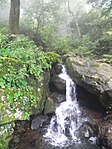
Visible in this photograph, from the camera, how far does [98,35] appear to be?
1442 cm

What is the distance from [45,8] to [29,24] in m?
2.31

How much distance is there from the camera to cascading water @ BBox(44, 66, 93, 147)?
6711mm

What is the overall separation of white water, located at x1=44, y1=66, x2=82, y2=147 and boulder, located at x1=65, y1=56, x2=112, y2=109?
1.02 meters

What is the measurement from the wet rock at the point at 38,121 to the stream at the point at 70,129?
1.12 ft

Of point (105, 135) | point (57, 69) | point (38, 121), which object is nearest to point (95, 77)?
point (105, 135)

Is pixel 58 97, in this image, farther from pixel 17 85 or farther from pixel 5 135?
pixel 5 135

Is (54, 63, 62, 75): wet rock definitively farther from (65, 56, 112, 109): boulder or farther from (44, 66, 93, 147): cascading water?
(44, 66, 93, 147): cascading water

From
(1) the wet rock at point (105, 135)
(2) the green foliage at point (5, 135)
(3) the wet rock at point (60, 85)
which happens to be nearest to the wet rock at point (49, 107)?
(3) the wet rock at point (60, 85)

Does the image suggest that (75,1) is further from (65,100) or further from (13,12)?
(65,100)

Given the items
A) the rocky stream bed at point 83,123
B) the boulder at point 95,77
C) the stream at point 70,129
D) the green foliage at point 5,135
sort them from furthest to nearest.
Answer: the boulder at point 95,77 < the stream at point 70,129 < the rocky stream bed at point 83,123 < the green foliage at point 5,135

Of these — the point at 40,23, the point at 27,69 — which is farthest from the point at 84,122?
the point at 40,23

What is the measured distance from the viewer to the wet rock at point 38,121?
22.6ft

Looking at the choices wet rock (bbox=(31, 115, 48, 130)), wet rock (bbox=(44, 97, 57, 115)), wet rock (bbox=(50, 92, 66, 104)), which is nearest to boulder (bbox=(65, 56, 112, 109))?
wet rock (bbox=(50, 92, 66, 104))

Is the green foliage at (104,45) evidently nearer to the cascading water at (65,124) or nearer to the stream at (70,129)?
the cascading water at (65,124)
